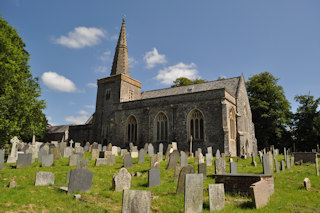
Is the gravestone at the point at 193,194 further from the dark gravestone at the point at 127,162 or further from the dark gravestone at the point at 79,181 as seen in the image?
the dark gravestone at the point at 127,162

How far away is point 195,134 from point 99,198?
16601mm

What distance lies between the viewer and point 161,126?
81.0 feet

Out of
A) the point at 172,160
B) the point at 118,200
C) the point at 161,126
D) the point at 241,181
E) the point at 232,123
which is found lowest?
the point at 118,200

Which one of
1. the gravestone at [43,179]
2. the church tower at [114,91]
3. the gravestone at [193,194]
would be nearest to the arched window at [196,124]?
the church tower at [114,91]

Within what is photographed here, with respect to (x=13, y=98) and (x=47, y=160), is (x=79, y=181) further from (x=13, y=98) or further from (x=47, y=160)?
(x=13, y=98)

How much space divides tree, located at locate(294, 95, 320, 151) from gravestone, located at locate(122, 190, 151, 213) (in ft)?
102

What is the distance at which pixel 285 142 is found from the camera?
3259cm

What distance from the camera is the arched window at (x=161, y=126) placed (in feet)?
79.9

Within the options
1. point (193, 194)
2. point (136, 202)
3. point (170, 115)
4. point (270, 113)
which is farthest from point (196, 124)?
point (136, 202)

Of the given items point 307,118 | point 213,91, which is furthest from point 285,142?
point 213,91

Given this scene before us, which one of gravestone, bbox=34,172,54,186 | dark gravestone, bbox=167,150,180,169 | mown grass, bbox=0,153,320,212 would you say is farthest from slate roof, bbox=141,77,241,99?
gravestone, bbox=34,172,54,186

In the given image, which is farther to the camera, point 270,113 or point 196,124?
point 270,113

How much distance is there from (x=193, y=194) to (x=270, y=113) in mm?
28521

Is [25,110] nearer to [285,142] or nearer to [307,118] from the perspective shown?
[285,142]
